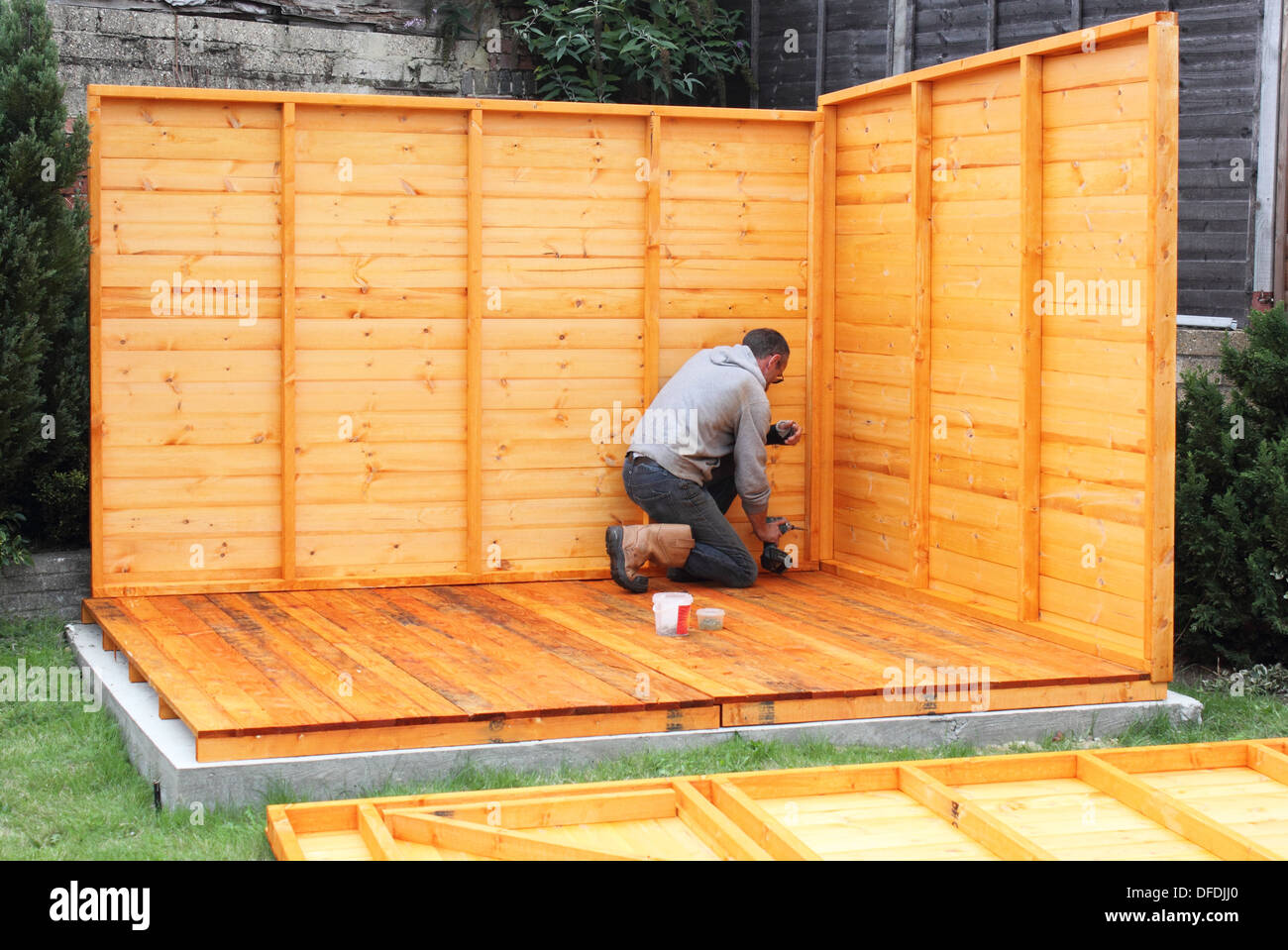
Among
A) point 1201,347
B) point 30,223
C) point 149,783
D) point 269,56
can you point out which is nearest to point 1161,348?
point 1201,347

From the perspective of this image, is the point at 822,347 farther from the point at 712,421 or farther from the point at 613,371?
the point at 613,371

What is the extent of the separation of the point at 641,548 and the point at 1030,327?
226cm

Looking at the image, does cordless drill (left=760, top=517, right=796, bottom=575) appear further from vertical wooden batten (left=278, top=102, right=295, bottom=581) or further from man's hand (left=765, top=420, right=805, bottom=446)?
vertical wooden batten (left=278, top=102, right=295, bottom=581)

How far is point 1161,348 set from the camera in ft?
21.0

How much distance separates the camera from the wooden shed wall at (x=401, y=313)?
7922 mm

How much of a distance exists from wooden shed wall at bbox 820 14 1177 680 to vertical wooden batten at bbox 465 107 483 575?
2.02 m

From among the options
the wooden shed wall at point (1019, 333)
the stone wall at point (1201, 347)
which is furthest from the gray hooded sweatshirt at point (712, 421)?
the stone wall at point (1201, 347)

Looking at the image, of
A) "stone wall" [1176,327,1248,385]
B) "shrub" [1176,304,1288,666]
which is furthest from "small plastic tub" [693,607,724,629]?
"stone wall" [1176,327,1248,385]

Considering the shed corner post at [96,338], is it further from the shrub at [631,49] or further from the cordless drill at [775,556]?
the shrub at [631,49]

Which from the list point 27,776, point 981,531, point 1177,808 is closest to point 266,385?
point 27,776

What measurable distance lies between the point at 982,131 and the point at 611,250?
211 centimetres

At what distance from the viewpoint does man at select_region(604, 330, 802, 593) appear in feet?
26.8

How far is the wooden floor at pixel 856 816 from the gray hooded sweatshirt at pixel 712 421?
311 cm

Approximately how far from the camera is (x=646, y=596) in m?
8.18
